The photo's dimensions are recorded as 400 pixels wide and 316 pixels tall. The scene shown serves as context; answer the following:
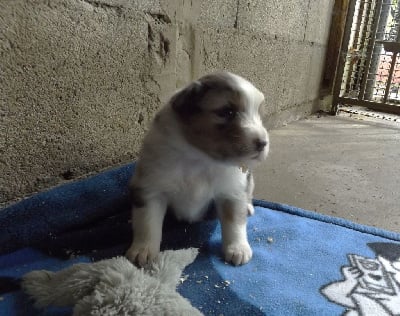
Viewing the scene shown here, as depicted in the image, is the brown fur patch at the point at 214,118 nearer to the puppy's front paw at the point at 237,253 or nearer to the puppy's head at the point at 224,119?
the puppy's head at the point at 224,119

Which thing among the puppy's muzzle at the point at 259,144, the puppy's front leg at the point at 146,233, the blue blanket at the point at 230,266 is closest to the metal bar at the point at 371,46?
the blue blanket at the point at 230,266

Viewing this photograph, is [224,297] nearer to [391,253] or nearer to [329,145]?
[391,253]

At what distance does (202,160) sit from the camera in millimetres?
1880

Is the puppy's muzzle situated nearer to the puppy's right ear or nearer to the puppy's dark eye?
the puppy's dark eye

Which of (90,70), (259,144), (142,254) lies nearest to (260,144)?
(259,144)

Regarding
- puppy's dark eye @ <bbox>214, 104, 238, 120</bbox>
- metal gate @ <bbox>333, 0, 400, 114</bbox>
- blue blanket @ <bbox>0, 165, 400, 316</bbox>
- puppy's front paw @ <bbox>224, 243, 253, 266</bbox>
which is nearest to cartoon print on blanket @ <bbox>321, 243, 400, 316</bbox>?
blue blanket @ <bbox>0, 165, 400, 316</bbox>

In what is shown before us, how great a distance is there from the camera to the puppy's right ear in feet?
5.72

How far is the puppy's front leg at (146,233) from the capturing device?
174 centimetres

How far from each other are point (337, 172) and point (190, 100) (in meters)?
2.12

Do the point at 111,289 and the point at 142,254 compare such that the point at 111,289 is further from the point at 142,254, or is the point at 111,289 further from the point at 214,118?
the point at 214,118

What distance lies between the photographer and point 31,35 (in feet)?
6.15

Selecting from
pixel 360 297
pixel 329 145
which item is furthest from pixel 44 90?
pixel 329 145

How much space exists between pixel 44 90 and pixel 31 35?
0.87 feet

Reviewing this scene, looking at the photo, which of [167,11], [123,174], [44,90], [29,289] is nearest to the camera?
Answer: [29,289]
